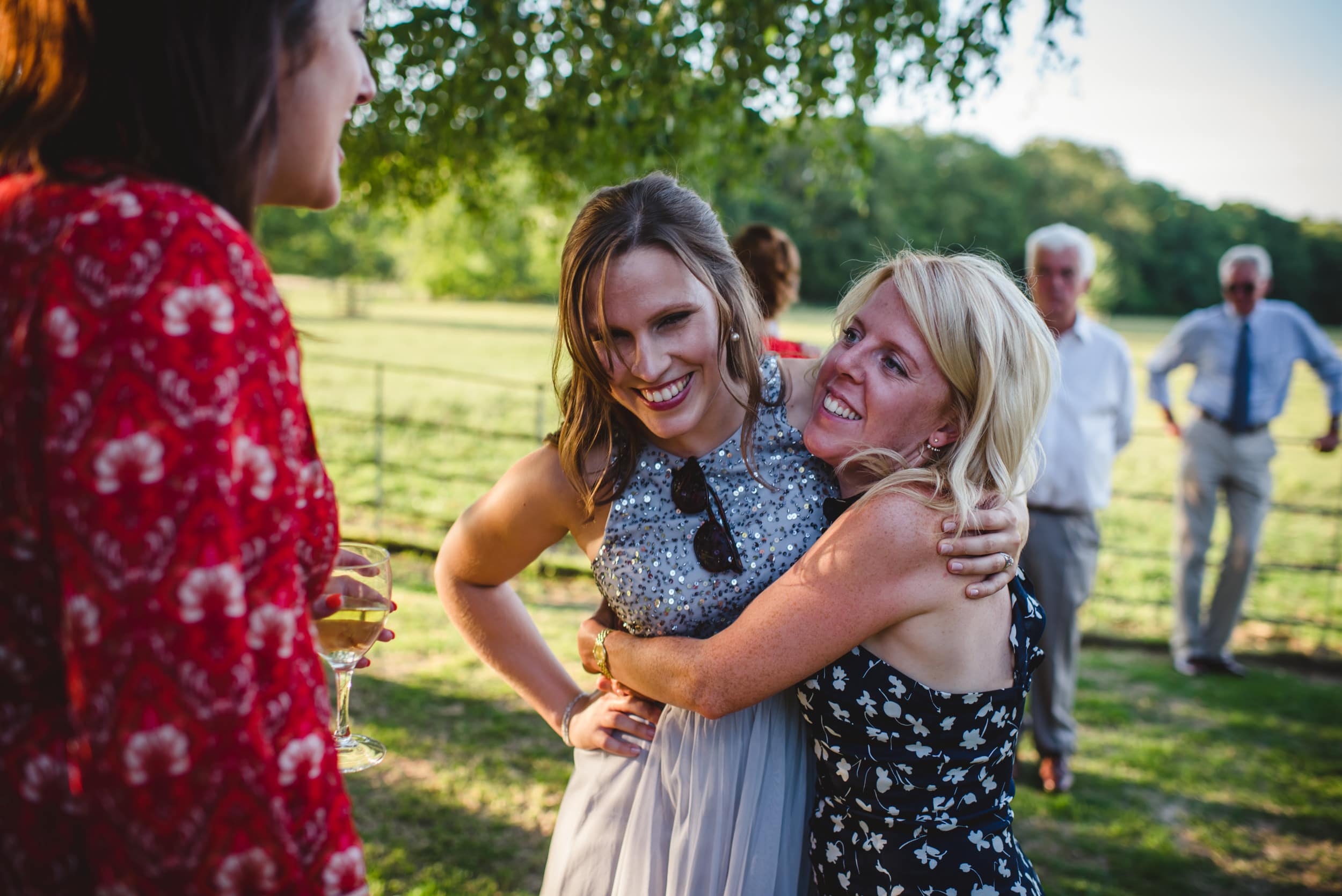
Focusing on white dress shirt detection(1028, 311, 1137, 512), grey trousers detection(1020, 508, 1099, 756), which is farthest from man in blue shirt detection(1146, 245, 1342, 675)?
grey trousers detection(1020, 508, 1099, 756)

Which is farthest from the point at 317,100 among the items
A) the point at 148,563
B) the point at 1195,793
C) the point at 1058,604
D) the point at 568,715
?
the point at 1195,793

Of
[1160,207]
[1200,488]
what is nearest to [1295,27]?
[1200,488]

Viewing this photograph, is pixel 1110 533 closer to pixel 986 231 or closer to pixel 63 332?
pixel 63 332

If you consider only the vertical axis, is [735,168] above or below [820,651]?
above

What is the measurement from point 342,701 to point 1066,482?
4.07m

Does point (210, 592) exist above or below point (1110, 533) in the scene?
above

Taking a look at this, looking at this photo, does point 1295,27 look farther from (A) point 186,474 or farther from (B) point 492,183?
(A) point 186,474

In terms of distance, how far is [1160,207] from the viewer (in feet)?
193

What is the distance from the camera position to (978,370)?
1794 millimetres

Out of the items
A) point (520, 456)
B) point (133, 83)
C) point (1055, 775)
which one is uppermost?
point (133, 83)

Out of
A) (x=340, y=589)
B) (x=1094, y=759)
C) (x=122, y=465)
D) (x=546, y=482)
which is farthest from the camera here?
(x=1094, y=759)

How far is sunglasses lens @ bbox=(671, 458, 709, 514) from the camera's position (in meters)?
1.97

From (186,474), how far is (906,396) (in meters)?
1.39

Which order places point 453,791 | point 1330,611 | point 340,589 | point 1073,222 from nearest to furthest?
point 340,589
point 453,791
point 1330,611
point 1073,222
